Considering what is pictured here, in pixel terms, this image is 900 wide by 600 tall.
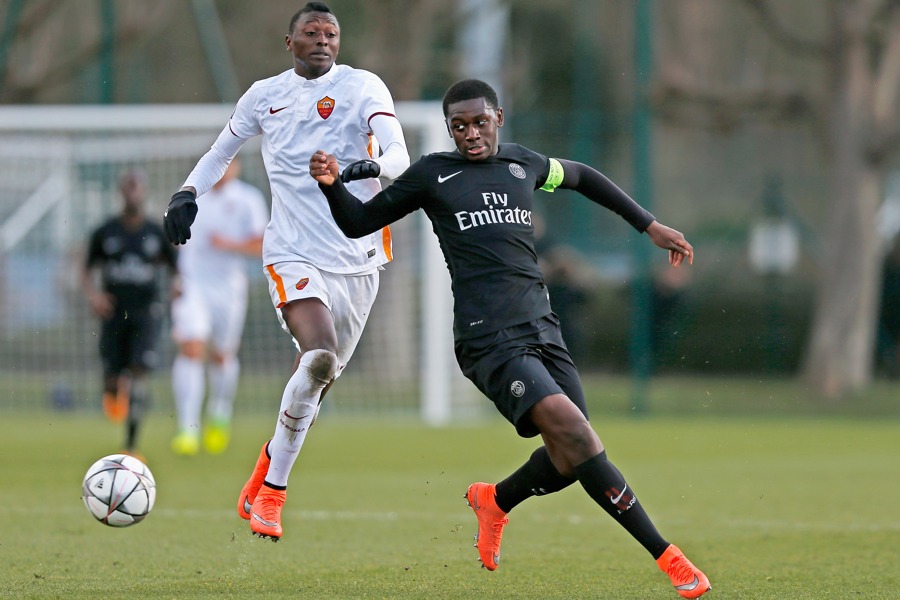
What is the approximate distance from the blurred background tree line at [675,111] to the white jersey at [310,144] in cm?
1071

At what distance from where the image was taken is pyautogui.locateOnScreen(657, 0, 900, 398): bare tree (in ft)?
66.4

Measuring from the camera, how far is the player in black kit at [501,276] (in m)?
5.93

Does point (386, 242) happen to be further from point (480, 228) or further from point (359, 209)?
point (480, 228)

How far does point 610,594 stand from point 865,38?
16.3 m

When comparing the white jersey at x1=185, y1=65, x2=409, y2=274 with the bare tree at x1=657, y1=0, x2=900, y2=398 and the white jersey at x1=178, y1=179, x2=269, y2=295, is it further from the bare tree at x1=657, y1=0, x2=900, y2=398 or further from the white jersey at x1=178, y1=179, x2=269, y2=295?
the bare tree at x1=657, y1=0, x2=900, y2=398

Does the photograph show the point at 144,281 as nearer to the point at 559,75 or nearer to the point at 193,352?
the point at 193,352

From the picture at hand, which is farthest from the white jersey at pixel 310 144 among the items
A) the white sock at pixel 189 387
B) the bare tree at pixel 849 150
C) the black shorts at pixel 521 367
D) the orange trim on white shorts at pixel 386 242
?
the bare tree at pixel 849 150

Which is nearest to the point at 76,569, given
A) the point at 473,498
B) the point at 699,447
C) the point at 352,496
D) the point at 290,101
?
the point at 473,498

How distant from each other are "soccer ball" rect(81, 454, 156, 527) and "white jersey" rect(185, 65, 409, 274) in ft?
4.06

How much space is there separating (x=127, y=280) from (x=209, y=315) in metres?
1.23

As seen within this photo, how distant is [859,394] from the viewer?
19.4 m

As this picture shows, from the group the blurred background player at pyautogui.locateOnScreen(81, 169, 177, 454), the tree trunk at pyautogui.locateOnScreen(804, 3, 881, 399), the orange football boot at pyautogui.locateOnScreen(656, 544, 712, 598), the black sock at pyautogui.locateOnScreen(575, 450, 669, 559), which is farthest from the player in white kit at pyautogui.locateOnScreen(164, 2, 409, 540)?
the tree trunk at pyautogui.locateOnScreen(804, 3, 881, 399)

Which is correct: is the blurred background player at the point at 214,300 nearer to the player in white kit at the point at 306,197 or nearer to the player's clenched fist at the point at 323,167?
the player in white kit at the point at 306,197

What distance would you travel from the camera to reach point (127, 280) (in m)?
12.2
